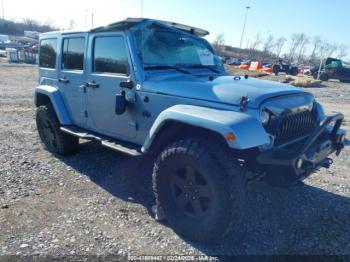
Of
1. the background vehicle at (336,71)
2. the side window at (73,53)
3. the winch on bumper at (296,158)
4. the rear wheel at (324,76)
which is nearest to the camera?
the winch on bumper at (296,158)

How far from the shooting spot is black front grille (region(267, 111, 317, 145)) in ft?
9.54

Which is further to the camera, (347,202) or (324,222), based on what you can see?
(347,202)

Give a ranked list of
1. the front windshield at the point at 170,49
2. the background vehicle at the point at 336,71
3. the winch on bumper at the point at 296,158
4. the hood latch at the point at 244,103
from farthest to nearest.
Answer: the background vehicle at the point at 336,71 < the front windshield at the point at 170,49 < the hood latch at the point at 244,103 < the winch on bumper at the point at 296,158

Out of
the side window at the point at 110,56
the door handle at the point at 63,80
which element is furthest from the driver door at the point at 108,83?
the door handle at the point at 63,80

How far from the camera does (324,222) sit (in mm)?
3488

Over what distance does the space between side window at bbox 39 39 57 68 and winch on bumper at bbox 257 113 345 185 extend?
3918 mm

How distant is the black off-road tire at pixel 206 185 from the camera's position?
2684mm

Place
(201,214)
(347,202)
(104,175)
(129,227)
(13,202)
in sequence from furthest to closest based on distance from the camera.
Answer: (104,175), (347,202), (13,202), (129,227), (201,214)

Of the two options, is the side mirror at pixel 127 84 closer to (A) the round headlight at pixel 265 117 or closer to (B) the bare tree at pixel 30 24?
(A) the round headlight at pixel 265 117

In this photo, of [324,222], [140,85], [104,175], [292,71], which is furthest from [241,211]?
[292,71]

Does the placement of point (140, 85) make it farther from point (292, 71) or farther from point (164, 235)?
point (292, 71)

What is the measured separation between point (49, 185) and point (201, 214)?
2.34 metres

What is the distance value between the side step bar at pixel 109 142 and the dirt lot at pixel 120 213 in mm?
648

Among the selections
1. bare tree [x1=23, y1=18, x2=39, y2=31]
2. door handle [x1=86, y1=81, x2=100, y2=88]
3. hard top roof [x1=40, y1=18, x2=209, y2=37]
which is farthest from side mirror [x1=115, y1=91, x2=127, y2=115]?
bare tree [x1=23, y1=18, x2=39, y2=31]
